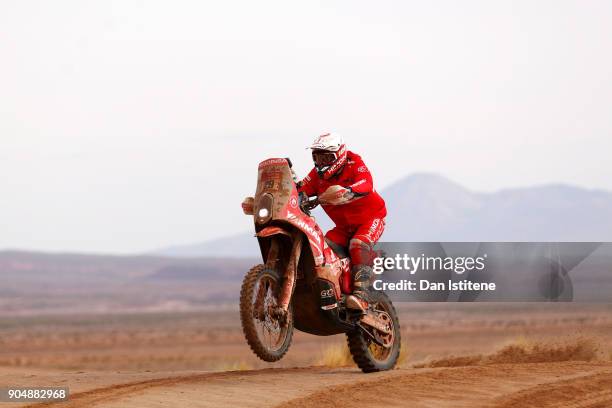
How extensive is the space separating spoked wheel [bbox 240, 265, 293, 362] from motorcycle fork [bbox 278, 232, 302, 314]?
11 cm

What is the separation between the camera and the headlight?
1395 cm

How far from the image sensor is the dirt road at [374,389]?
1259 centimetres

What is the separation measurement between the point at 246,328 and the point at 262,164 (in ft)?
6.78

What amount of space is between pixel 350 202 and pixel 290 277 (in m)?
1.83

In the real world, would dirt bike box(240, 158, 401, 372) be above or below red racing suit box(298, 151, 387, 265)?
below

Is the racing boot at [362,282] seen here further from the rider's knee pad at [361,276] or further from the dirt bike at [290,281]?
the dirt bike at [290,281]

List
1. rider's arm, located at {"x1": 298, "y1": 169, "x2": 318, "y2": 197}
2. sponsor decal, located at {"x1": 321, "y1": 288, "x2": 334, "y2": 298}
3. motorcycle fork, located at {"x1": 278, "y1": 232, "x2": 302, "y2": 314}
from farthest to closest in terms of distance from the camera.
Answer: rider's arm, located at {"x1": 298, "y1": 169, "x2": 318, "y2": 197}
sponsor decal, located at {"x1": 321, "y1": 288, "x2": 334, "y2": 298}
motorcycle fork, located at {"x1": 278, "y1": 232, "x2": 302, "y2": 314}

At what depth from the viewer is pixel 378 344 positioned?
52.0 feet

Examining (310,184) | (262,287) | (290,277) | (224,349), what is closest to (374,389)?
(290,277)

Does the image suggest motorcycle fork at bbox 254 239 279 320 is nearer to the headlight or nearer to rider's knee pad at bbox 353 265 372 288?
the headlight

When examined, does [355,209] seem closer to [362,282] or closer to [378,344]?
[362,282]

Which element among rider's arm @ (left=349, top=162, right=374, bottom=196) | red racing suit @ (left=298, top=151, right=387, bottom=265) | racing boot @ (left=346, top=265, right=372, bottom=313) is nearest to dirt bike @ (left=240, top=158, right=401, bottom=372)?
racing boot @ (left=346, top=265, right=372, bottom=313)

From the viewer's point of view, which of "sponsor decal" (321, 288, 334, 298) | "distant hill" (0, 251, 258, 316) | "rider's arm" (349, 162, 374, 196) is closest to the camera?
"sponsor decal" (321, 288, 334, 298)

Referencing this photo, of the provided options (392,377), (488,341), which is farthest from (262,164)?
(488,341)
